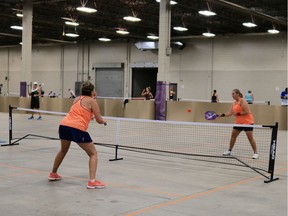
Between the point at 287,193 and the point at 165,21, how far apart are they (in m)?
17.7

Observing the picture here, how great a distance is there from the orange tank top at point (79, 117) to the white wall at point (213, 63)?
22.3 meters

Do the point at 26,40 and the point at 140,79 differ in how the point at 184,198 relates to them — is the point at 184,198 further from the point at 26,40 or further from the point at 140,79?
the point at 140,79

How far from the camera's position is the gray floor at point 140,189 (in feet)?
19.1

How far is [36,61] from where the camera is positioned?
1957 inches

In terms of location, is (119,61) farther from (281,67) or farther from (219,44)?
(281,67)

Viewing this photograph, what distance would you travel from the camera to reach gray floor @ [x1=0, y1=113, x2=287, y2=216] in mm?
5820

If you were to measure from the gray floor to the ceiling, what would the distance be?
55.5 feet

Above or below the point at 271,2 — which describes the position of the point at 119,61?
below

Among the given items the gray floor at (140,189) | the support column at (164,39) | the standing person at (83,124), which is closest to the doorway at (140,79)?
the support column at (164,39)

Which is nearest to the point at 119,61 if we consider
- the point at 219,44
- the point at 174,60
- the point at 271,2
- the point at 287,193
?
the point at 174,60

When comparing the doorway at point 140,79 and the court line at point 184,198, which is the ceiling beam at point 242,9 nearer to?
the doorway at point 140,79

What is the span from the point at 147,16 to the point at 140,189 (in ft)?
85.8

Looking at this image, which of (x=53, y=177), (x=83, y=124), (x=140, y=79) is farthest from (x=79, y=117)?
(x=140, y=79)

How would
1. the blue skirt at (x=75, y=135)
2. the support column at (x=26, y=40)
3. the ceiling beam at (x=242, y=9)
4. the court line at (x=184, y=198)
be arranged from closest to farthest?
the court line at (x=184, y=198), the blue skirt at (x=75, y=135), the ceiling beam at (x=242, y=9), the support column at (x=26, y=40)
